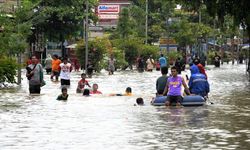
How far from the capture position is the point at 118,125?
18406 mm

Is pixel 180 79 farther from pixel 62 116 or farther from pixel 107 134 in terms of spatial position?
pixel 107 134

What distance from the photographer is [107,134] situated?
16500 millimetres

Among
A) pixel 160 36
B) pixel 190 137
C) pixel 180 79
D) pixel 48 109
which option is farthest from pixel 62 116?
pixel 160 36

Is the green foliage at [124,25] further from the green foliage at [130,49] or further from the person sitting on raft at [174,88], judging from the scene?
the person sitting on raft at [174,88]

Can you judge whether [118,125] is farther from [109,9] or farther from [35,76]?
[109,9]

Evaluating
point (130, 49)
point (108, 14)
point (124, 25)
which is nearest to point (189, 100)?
point (130, 49)

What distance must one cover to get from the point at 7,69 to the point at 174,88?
48.0ft

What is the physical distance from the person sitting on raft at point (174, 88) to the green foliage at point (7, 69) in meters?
13.7

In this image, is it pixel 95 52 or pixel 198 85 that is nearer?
pixel 198 85

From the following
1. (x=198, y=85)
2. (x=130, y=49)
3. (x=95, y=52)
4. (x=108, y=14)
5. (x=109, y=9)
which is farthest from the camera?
(x=108, y=14)

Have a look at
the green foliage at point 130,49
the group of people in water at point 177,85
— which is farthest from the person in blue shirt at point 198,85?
the green foliage at point 130,49

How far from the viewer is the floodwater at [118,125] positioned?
14.9 metres

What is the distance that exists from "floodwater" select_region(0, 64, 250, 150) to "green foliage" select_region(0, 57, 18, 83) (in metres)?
8.59

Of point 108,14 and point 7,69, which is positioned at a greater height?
point 108,14
